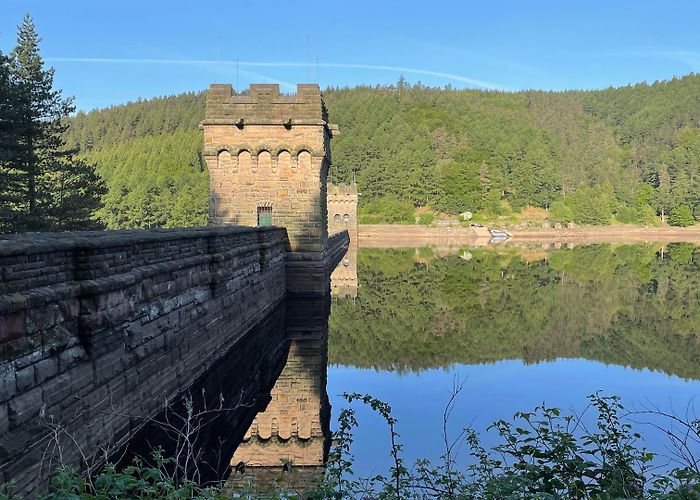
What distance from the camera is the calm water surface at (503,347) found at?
1184 centimetres

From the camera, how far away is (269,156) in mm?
23562

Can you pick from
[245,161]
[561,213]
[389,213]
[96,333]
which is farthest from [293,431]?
[561,213]

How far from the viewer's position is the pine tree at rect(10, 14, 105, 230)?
27000 mm

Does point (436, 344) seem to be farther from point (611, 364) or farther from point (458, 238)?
point (458, 238)

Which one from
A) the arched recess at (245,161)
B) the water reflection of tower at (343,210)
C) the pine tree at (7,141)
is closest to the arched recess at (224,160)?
the arched recess at (245,161)

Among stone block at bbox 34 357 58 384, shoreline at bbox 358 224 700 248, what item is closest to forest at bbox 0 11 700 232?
shoreline at bbox 358 224 700 248

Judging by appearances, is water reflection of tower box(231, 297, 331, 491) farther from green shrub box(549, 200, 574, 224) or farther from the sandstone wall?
green shrub box(549, 200, 574, 224)

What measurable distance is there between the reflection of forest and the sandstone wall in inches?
216

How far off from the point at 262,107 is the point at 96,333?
1683 cm

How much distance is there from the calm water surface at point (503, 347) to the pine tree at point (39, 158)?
44.9 feet

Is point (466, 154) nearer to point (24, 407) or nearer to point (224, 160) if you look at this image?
point (224, 160)

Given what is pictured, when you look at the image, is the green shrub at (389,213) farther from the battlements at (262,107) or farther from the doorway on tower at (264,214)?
the battlements at (262,107)

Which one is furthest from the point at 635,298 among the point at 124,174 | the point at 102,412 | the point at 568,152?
the point at 568,152

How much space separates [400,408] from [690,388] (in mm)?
6599
